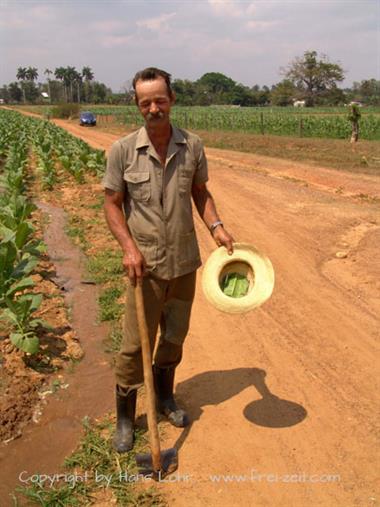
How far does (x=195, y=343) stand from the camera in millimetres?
4730

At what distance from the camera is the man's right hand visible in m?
2.91

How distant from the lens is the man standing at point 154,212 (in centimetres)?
291

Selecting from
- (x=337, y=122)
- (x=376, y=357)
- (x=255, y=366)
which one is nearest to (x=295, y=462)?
→ (x=255, y=366)

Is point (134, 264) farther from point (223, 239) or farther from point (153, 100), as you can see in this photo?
point (153, 100)

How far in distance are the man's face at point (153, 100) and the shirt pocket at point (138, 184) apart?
0.29 metres

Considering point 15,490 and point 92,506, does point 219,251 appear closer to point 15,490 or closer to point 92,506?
point 92,506

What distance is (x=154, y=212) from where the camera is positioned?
300 cm

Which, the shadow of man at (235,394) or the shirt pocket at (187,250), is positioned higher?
the shirt pocket at (187,250)

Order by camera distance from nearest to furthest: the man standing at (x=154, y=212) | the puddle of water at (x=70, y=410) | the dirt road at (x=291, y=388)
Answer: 1. the man standing at (x=154, y=212)
2. the dirt road at (x=291, y=388)
3. the puddle of water at (x=70, y=410)

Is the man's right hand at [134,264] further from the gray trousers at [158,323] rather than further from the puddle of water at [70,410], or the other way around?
the puddle of water at [70,410]

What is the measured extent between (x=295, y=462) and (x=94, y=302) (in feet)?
10.7

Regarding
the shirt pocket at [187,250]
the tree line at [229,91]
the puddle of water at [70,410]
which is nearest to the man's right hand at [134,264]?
the shirt pocket at [187,250]

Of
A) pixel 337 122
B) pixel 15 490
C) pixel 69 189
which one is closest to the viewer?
pixel 15 490

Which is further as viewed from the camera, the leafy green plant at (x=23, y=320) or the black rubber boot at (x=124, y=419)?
the leafy green plant at (x=23, y=320)
